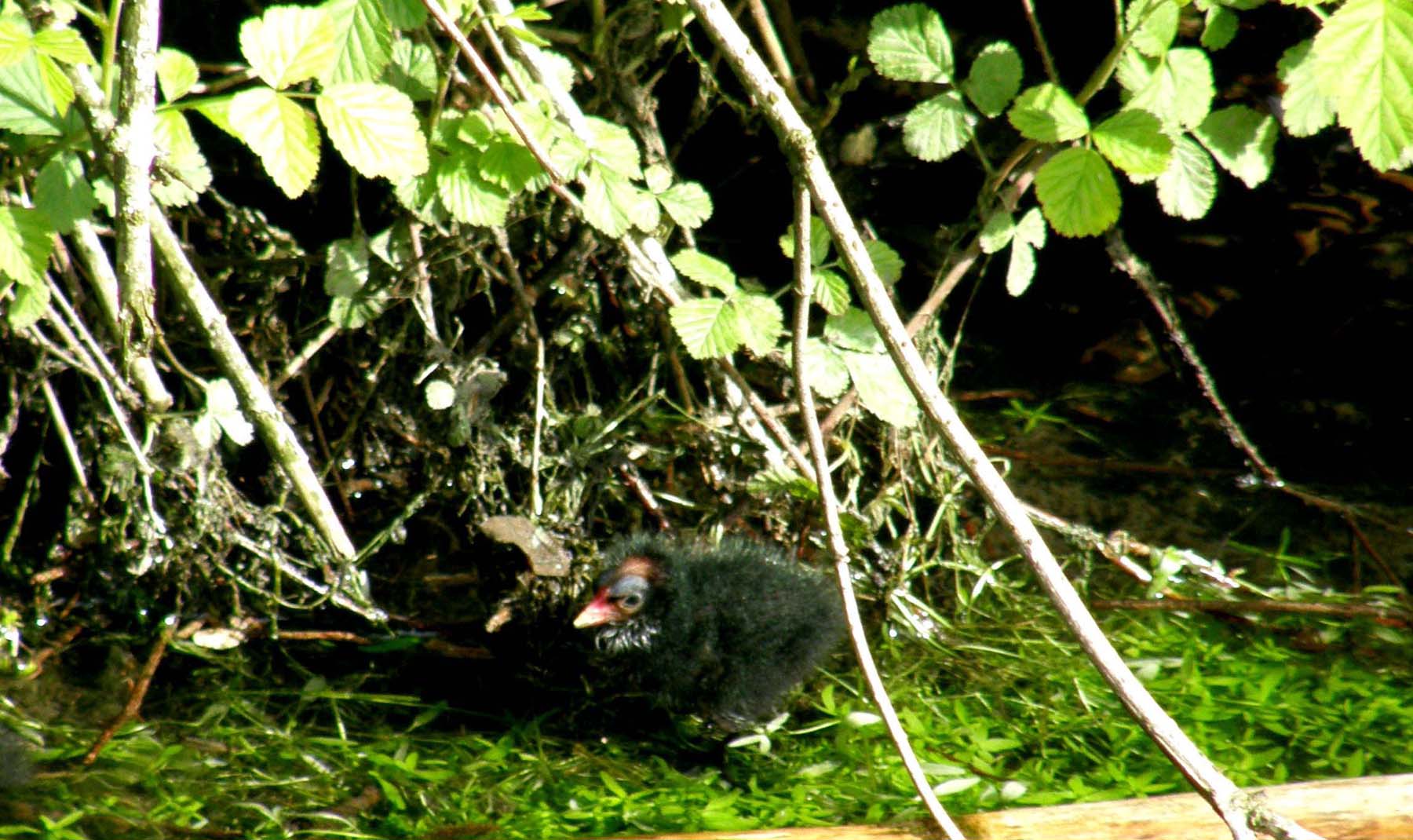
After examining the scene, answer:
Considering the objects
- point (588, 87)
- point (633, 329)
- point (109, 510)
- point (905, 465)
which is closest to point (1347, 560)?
point (905, 465)

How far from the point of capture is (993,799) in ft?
9.98

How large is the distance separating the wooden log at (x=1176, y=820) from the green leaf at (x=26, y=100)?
2150mm

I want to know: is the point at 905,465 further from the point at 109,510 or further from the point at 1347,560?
the point at 109,510

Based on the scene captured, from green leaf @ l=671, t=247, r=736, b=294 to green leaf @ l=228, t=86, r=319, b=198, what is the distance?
1142 mm

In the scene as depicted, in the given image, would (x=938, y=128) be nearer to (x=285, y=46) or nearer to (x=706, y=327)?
(x=706, y=327)

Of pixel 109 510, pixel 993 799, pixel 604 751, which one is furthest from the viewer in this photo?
pixel 109 510

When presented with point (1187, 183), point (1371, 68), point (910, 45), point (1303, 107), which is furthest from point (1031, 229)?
point (1371, 68)

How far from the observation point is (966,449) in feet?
6.89

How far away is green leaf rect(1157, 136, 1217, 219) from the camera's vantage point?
3.47m

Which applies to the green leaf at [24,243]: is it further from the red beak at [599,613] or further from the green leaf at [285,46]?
the red beak at [599,613]

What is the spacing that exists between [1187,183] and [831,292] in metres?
1.07

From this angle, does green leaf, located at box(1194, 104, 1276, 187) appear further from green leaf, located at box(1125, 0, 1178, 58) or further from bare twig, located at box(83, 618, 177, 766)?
bare twig, located at box(83, 618, 177, 766)

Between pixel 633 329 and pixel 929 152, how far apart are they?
1139 millimetres

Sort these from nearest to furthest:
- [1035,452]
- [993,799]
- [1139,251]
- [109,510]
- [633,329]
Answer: [993,799]
[109,510]
[633,329]
[1035,452]
[1139,251]
